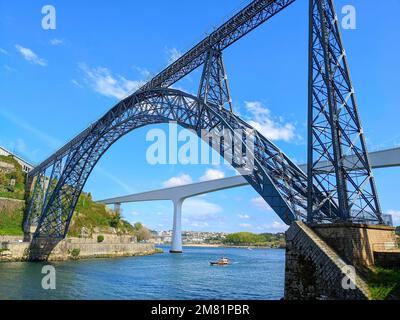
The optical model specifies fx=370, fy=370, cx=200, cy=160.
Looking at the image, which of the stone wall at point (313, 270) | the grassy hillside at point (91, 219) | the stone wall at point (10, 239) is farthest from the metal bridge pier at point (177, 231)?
the stone wall at point (313, 270)

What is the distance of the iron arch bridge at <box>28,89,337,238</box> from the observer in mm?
18703

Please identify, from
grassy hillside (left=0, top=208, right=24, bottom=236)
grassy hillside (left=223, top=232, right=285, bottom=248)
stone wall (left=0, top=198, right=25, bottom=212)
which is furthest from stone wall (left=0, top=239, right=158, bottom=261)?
grassy hillside (left=223, top=232, right=285, bottom=248)

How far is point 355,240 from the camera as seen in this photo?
1239 centimetres

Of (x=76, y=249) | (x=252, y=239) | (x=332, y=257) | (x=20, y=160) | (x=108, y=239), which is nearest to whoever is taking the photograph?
(x=332, y=257)

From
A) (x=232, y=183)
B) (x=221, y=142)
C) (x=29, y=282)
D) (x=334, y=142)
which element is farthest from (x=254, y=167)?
(x=232, y=183)

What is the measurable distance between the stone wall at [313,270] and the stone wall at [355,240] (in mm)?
303

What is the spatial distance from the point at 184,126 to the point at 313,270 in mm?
16504

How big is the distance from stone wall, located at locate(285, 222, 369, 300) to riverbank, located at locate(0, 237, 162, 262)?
37935 millimetres

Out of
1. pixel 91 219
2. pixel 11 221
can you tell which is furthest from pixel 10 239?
pixel 91 219

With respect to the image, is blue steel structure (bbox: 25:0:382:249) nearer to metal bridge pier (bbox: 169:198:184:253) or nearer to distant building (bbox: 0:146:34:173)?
distant building (bbox: 0:146:34:173)

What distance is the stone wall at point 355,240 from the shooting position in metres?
12.2

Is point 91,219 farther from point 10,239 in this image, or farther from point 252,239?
point 252,239

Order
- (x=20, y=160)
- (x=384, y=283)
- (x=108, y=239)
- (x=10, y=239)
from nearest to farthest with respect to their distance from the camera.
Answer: (x=384, y=283)
(x=10, y=239)
(x=108, y=239)
(x=20, y=160)

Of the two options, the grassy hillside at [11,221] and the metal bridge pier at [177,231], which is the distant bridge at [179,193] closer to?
the metal bridge pier at [177,231]
